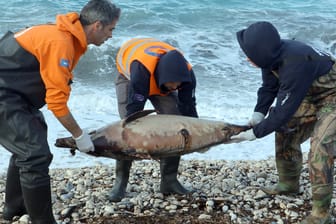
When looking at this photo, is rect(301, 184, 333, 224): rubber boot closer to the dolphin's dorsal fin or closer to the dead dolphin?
the dead dolphin

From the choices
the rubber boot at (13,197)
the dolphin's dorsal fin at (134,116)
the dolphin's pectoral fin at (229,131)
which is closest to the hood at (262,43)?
the dolphin's pectoral fin at (229,131)

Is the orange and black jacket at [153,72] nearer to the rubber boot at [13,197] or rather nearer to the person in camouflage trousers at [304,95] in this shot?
the person in camouflage trousers at [304,95]

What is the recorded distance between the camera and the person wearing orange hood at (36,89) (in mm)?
4254

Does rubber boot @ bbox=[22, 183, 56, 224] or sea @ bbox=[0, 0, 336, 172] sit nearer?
rubber boot @ bbox=[22, 183, 56, 224]

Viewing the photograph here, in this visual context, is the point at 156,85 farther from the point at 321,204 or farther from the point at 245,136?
the point at 321,204

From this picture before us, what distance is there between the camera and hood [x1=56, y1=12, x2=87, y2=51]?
→ 14.0 ft

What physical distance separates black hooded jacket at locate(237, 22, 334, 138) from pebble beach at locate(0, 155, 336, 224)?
0.99 metres

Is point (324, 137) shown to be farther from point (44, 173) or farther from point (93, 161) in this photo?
point (93, 161)

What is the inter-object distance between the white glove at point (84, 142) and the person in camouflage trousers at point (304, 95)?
1.25m

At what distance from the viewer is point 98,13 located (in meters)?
4.38

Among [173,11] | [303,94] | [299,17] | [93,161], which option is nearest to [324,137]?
[303,94]

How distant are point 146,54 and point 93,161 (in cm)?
334

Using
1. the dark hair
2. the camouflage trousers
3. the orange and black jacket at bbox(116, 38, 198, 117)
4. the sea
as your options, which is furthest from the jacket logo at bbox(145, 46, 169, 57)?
the sea

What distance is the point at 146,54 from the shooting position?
515cm
